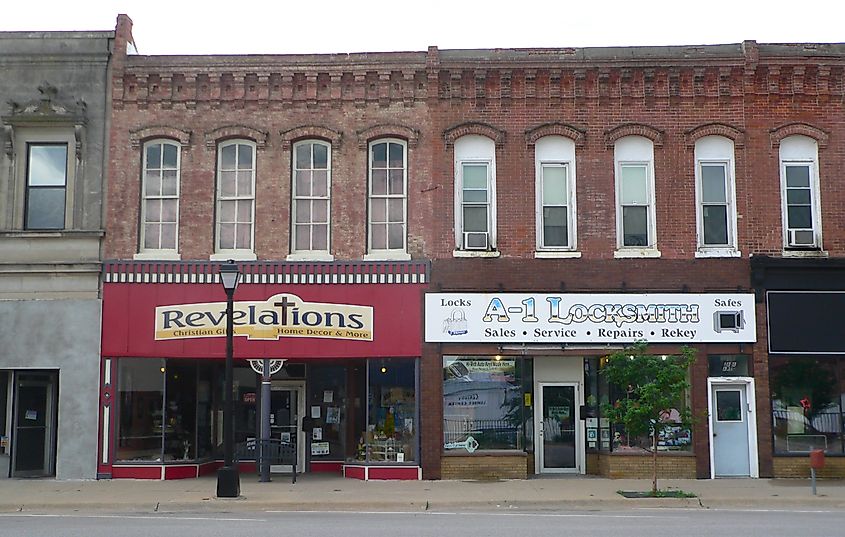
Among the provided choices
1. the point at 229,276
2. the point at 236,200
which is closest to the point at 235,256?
the point at 236,200

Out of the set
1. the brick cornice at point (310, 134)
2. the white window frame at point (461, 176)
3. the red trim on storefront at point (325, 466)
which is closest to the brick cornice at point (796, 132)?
the white window frame at point (461, 176)

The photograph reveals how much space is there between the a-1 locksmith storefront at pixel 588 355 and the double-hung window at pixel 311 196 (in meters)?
2.86

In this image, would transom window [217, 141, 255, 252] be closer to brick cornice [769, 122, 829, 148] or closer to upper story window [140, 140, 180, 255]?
upper story window [140, 140, 180, 255]

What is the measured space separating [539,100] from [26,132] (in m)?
11.4

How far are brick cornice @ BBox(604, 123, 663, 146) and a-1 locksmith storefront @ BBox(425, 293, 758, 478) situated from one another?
3430mm

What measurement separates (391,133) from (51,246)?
780cm

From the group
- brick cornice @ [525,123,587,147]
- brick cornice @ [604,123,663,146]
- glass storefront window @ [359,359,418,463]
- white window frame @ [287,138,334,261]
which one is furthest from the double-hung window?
brick cornice @ [604,123,663,146]

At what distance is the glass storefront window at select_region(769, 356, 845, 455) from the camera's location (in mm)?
21109

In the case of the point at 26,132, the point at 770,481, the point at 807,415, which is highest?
the point at 26,132

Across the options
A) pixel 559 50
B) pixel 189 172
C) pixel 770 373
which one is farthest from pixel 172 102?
pixel 770 373

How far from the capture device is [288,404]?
76.0 ft

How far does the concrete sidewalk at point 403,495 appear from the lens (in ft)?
57.4

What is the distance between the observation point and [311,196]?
2197 centimetres

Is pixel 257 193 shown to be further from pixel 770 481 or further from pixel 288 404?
pixel 770 481
